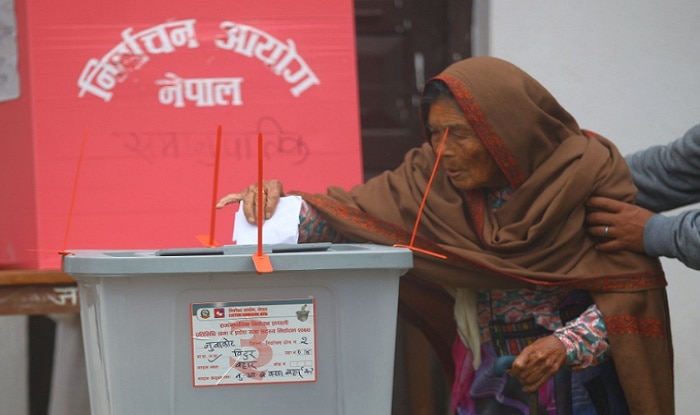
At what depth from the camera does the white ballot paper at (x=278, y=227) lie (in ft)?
7.35

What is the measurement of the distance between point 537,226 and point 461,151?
9.7 inches

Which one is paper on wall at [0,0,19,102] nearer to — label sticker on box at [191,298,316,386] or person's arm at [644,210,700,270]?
label sticker on box at [191,298,316,386]

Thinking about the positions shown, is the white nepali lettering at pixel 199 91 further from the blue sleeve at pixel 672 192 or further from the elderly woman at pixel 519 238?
the blue sleeve at pixel 672 192

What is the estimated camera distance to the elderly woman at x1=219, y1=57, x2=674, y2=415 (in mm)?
2254

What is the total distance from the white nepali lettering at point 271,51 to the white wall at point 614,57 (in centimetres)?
97

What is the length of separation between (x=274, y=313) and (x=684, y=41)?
2.39m

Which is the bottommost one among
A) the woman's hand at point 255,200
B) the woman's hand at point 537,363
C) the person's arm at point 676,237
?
the woman's hand at point 537,363

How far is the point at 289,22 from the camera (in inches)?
113

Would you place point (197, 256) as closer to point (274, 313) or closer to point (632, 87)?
point (274, 313)

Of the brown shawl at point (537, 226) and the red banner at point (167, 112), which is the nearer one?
the brown shawl at point (537, 226)

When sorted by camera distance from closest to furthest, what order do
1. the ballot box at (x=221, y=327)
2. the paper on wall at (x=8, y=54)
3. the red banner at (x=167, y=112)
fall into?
the ballot box at (x=221, y=327) < the red banner at (x=167, y=112) < the paper on wall at (x=8, y=54)

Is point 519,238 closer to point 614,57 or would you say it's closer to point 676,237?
point 676,237

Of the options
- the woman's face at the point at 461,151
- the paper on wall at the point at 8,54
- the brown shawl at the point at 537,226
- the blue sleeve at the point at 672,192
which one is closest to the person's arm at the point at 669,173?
the blue sleeve at the point at 672,192

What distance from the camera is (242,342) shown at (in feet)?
5.90
